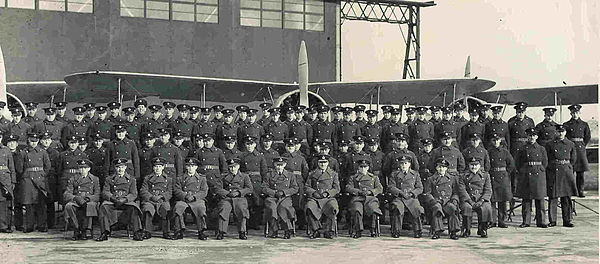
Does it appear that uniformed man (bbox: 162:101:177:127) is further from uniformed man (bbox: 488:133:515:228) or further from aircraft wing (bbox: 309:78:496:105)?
aircraft wing (bbox: 309:78:496:105)

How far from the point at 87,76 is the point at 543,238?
8.95 m

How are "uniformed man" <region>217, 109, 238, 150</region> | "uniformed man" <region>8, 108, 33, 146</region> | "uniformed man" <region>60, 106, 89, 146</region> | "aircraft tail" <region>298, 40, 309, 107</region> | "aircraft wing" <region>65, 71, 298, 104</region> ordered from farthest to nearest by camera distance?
1. "aircraft tail" <region>298, 40, 309, 107</region>
2. "aircraft wing" <region>65, 71, 298, 104</region>
3. "uniformed man" <region>217, 109, 238, 150</region>
4. "uniformed man" <region>8, 108, 33, 146</region>
5. "uniformed man" <region>60, 106, 89, 146</region>

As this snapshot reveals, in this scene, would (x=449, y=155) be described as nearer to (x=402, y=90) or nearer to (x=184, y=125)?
(x=184, y=125)

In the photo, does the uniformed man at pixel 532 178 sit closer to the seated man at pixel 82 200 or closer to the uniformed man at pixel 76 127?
the seated man at pixel 82 200

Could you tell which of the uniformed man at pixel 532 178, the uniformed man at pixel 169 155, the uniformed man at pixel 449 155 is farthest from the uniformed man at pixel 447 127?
the uniformed man at pixel 169 155

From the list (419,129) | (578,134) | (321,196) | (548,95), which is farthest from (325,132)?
(548,95)

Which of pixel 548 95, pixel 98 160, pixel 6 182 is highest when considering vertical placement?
pixel 548 95

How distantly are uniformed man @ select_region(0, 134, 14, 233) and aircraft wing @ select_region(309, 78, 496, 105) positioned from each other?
303 inches

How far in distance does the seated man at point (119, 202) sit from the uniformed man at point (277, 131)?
8.43ft

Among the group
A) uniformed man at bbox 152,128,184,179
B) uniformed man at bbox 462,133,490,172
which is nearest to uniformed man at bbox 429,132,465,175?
uniformed man at bbox 462,133,490,172

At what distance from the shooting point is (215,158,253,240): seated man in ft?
31.9

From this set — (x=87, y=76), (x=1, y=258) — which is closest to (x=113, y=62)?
(x=87, y=76)

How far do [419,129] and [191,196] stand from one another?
407 cm

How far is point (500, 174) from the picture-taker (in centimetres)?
1083
